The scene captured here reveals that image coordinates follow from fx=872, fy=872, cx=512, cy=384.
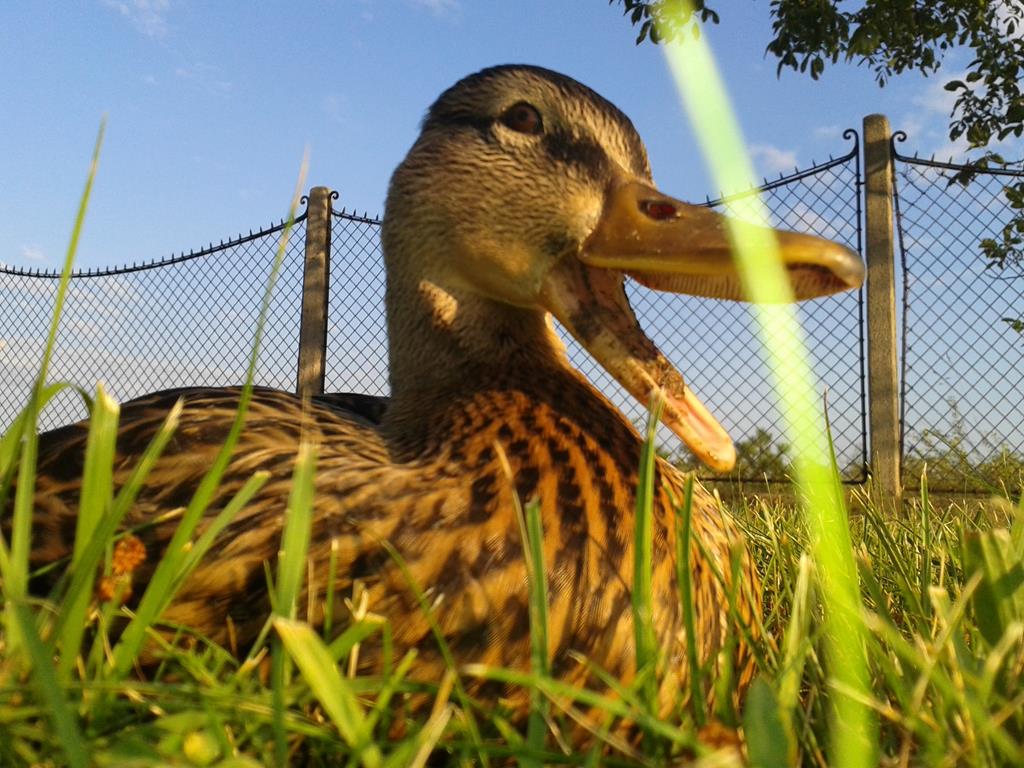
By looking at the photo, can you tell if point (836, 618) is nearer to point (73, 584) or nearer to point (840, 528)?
point (840, 528)

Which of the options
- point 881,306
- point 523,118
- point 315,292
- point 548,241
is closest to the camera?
point 548,241

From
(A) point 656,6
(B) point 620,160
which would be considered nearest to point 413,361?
(B) point 620,160

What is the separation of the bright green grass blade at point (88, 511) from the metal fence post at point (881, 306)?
482 centimetres

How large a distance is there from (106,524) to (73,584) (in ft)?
0.18

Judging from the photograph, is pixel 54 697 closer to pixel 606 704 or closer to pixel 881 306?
pixel 606 704

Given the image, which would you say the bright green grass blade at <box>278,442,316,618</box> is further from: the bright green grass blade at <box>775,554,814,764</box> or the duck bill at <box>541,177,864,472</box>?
the duck bill at <box>541,177,864,472</box>

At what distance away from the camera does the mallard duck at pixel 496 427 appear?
1.00m

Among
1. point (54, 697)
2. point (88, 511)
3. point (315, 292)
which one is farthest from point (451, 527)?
point (315, 292)

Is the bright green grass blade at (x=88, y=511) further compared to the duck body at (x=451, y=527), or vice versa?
the duck body at (x=451, y=527)

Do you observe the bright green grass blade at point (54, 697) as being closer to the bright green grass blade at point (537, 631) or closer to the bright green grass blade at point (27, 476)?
the bright green grass blade at point (27, 476)

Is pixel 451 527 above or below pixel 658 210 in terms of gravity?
below

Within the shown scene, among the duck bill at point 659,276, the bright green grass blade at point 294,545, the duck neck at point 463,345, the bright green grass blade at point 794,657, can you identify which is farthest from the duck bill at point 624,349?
the bright green grass blade at point 294,545

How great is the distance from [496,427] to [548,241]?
368 millimetres

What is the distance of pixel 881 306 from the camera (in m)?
5.35
